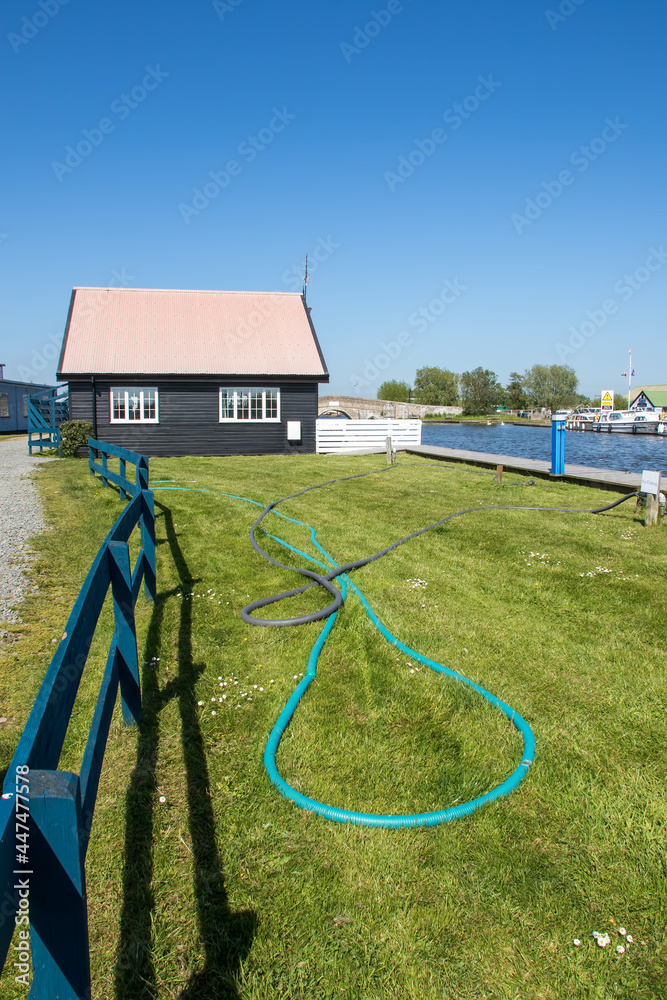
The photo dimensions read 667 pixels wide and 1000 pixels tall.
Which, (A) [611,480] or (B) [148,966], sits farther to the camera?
(A) [611,480]

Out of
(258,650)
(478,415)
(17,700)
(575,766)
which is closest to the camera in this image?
(575,766)

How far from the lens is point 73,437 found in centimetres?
1814

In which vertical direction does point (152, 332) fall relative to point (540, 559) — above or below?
above

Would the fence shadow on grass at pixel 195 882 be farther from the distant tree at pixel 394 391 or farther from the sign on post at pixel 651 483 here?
the distant tree at pixel 394 391

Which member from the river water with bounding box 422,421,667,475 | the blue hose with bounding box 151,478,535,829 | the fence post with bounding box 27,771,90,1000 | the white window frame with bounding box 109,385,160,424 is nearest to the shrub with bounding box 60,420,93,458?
the white window frame with bounding box 109,385,160,424

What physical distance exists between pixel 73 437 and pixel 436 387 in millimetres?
102035

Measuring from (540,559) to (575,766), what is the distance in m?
4.07

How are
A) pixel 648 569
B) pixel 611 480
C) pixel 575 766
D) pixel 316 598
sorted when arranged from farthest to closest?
pixel 611 480
pixel 648 569
pixel 316 598
pixel 575 766

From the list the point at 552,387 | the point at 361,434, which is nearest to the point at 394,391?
the point at 552,387

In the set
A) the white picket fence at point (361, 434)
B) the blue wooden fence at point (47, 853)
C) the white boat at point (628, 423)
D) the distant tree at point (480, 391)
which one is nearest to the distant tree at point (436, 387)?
the distant tree at point (480, 391)

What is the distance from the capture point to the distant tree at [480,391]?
10356 centimetres

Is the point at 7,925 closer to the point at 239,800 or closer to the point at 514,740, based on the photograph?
the point at 239,800

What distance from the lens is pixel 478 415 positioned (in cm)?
Answer: 10012

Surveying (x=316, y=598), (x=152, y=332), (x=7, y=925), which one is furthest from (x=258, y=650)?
(x=152, y=332)
